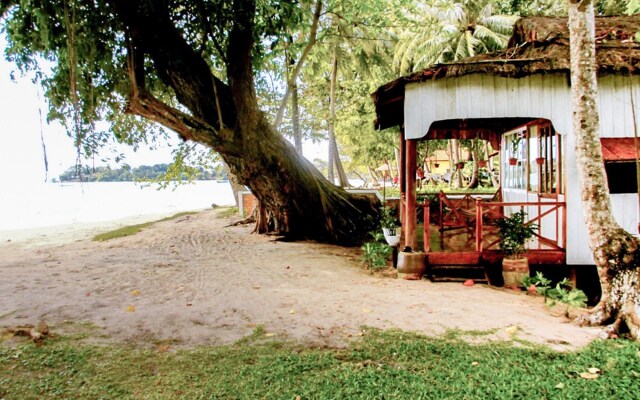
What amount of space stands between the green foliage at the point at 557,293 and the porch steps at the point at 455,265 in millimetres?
715

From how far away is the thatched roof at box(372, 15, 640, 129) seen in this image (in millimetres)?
6965

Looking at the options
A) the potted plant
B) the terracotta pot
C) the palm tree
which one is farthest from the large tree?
the palm tree

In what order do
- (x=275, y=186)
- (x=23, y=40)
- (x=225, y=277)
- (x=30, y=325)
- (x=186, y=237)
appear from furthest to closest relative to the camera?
(x=186, y=237) → (x=275, y=186) → (x=23, y=40) → (x=225, y=277) → (x=30, y=325)

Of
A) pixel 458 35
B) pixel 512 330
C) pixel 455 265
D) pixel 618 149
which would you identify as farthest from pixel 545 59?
pixel 458 35

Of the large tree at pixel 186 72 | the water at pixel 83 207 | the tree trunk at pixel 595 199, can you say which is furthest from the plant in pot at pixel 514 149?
the water at pixel 83 207

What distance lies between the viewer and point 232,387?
11.1 ft

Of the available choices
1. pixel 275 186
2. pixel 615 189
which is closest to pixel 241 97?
pixel 275 186

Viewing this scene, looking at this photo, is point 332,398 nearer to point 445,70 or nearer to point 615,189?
point 445,70

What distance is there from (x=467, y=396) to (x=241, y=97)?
335 inches

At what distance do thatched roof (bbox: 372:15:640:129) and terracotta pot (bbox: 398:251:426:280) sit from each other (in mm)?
2895

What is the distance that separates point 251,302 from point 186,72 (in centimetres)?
604

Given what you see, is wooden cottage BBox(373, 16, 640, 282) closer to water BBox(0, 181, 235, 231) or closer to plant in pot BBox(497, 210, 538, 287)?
plant in pot BBox(497, 210, 538, 287)

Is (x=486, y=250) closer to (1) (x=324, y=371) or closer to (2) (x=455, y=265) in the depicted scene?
(2) (x=455, y=265)

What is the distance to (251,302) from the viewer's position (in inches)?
232
